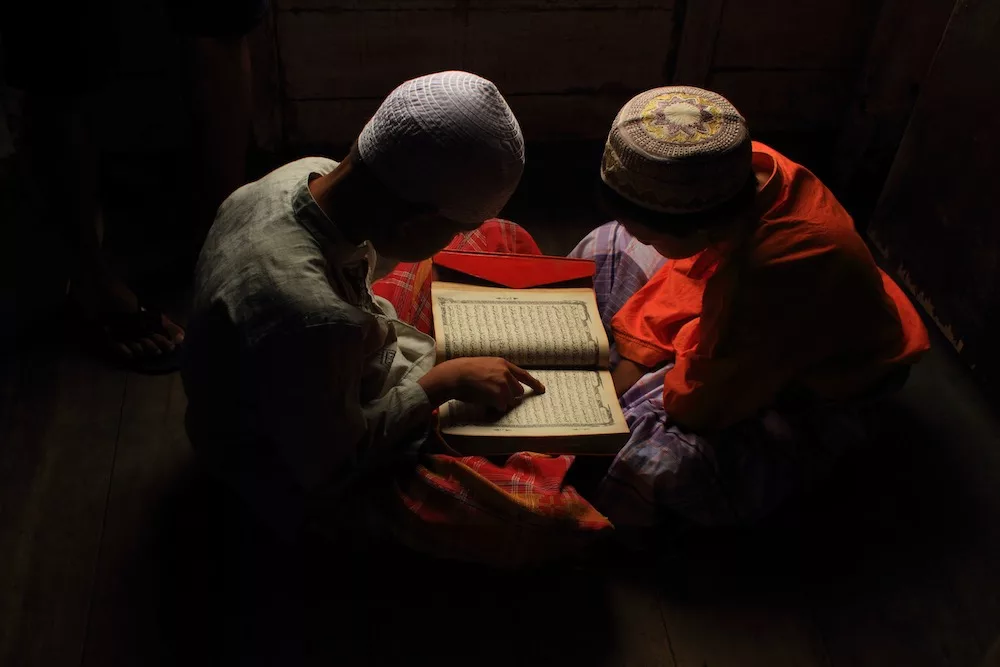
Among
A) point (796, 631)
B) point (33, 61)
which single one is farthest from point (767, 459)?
point (33, 61)

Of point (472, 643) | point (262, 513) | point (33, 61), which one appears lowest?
point (472, 643)

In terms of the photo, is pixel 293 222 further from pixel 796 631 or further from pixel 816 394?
pixel 796 631

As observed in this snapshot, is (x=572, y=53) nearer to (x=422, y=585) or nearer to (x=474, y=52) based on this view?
(x=474, y=52)

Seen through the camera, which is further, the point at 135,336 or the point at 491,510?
the point at 135,336

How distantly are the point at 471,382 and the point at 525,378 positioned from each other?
0.36ft

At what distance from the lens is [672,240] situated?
4.21 ft

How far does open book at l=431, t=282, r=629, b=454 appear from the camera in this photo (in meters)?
1.38

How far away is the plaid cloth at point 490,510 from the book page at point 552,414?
0.14 ft

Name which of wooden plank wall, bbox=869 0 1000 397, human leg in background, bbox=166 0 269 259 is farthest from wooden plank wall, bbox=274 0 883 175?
wooden plank wall, bbox=869 0 1000 397

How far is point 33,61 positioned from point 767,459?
1346mm

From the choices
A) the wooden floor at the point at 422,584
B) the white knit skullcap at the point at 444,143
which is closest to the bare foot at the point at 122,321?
the wooden floor at the point at 422,584

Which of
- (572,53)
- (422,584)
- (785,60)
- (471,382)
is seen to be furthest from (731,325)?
(785,60)

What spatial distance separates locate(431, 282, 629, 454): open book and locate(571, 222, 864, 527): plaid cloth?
66 mm

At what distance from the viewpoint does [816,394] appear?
1492mm
